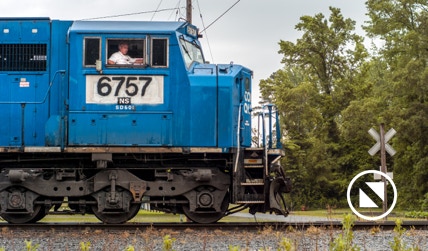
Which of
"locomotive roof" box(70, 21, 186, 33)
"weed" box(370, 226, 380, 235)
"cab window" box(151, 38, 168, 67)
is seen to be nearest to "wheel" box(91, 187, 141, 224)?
"cab window" box(151, 38, 168, 67)

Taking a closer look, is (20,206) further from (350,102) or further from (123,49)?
(350,102)

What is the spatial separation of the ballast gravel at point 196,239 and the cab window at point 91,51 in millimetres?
3657

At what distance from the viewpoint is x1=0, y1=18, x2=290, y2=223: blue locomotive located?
15938 millimetres

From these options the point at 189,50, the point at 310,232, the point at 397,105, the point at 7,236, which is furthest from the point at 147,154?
the point at 397,105

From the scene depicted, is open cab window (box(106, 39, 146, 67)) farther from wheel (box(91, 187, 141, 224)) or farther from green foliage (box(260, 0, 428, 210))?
green foliage (box(260, 0, 428, 210))

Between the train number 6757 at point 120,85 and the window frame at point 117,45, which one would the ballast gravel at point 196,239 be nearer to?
the train number 6757 at point 120,85

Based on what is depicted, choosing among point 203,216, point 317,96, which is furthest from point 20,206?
point 317,96

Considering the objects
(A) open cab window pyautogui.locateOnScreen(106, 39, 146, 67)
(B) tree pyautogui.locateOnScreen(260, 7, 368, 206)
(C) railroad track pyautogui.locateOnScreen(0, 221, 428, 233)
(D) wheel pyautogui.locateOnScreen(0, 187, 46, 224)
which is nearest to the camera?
(C) railroad track pyautogui.locateOnScreen(0, 221, 428, 233)

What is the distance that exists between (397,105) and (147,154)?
33114 mm

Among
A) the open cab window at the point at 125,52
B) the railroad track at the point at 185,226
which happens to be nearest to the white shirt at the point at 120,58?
the open cab window at the point at 125,52

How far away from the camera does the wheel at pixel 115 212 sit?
16.0 m

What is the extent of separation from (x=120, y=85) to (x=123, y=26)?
4.41 feet

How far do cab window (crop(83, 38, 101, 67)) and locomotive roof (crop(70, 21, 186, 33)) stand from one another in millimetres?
214

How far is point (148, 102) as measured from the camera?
1600 centimetres
